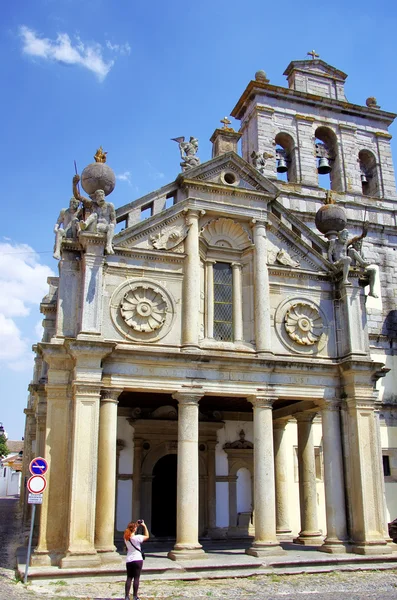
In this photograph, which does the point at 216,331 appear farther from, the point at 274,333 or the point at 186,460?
the point at 186,460

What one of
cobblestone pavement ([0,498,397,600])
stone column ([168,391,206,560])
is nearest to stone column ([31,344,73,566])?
cobblestone pavement ([0,498,397,600])

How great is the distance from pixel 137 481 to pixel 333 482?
648 cm

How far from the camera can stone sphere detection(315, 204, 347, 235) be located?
20.5 m

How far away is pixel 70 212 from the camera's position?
17672 mm

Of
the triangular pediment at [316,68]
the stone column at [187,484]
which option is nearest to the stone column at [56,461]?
the stone column at [187,484]

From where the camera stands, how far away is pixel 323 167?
2738 cm

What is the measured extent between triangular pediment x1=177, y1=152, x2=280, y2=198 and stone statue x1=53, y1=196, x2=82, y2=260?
3.33 metres

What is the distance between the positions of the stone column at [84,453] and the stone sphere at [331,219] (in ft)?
29.0

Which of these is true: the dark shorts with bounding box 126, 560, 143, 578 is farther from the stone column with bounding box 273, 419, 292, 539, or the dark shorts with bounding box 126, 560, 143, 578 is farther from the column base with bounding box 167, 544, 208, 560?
the stone column with bounding box 273, 419, 292, 539

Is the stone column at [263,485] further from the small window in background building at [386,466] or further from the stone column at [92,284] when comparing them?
the small window in background building at [386,466]

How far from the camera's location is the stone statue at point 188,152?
1953 centimetres

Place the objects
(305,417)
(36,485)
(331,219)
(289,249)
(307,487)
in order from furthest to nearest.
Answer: (305,417)
(331,219)
(307,487)
(289,249)
(36,485)

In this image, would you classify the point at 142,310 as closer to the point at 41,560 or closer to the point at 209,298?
the point at 209,298

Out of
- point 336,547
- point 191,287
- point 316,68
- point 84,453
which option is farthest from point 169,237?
point 316,68
